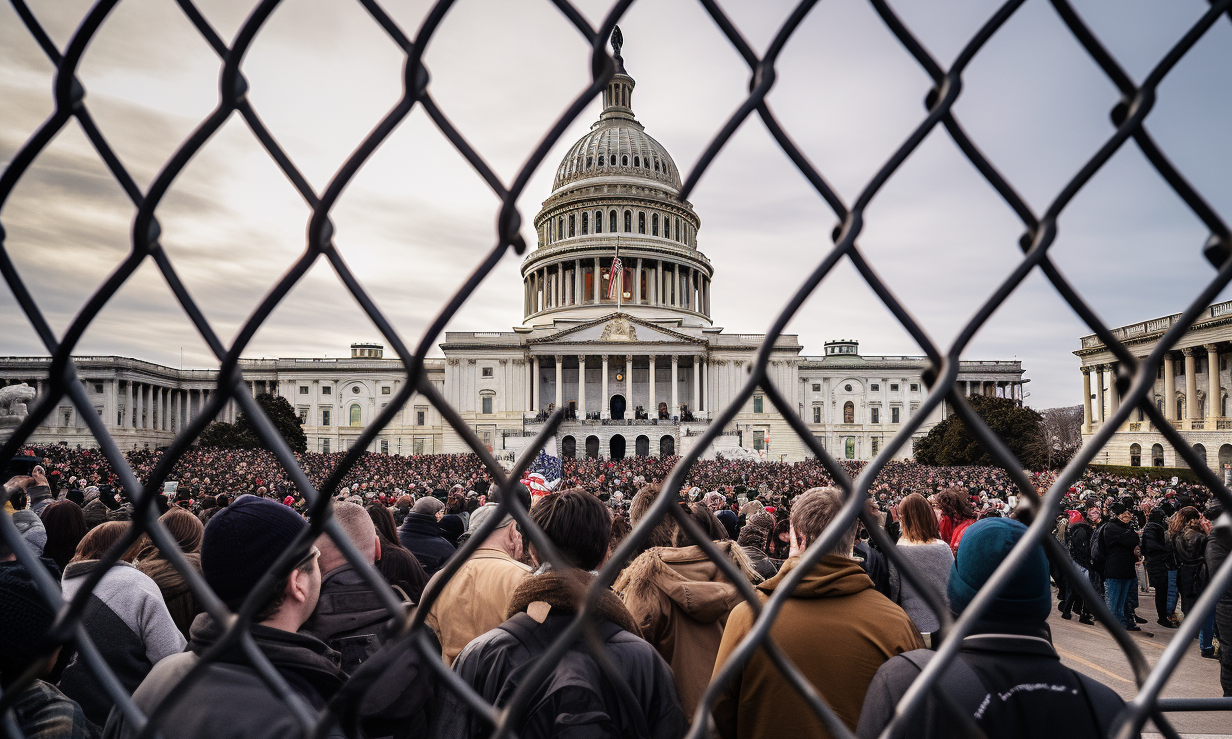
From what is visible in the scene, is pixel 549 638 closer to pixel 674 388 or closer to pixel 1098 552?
pixel 1098 552

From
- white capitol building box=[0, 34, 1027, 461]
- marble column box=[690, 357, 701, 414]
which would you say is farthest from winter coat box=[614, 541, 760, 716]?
marble column box=[690, 357, 701, 414]

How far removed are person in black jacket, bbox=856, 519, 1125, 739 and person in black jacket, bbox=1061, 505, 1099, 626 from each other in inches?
380

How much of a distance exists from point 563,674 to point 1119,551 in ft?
32.8

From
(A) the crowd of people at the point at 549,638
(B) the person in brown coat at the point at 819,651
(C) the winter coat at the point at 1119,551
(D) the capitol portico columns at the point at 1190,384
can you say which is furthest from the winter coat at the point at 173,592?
(D) the capitol portico columns at the point at 1190,384

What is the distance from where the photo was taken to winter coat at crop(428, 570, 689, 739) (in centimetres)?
216

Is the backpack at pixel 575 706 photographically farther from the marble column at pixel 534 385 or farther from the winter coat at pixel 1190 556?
the marble column at pixel 534 385

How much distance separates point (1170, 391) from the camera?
1699 inches

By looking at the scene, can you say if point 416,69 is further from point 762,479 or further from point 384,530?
point 762,479

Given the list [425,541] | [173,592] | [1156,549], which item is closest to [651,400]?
[1156,549]

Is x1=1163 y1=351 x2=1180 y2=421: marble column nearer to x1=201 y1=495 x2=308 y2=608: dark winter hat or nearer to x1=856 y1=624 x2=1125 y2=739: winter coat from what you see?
x1=856 y1=624 x2=1125 y2=739: winter coat

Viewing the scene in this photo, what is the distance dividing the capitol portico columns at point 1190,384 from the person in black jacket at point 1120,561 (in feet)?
134

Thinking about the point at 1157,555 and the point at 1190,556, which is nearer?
the point at 1190,556

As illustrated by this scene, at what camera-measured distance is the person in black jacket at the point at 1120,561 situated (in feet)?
31.1

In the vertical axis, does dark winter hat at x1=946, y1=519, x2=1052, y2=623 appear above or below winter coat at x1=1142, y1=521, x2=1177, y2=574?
above
